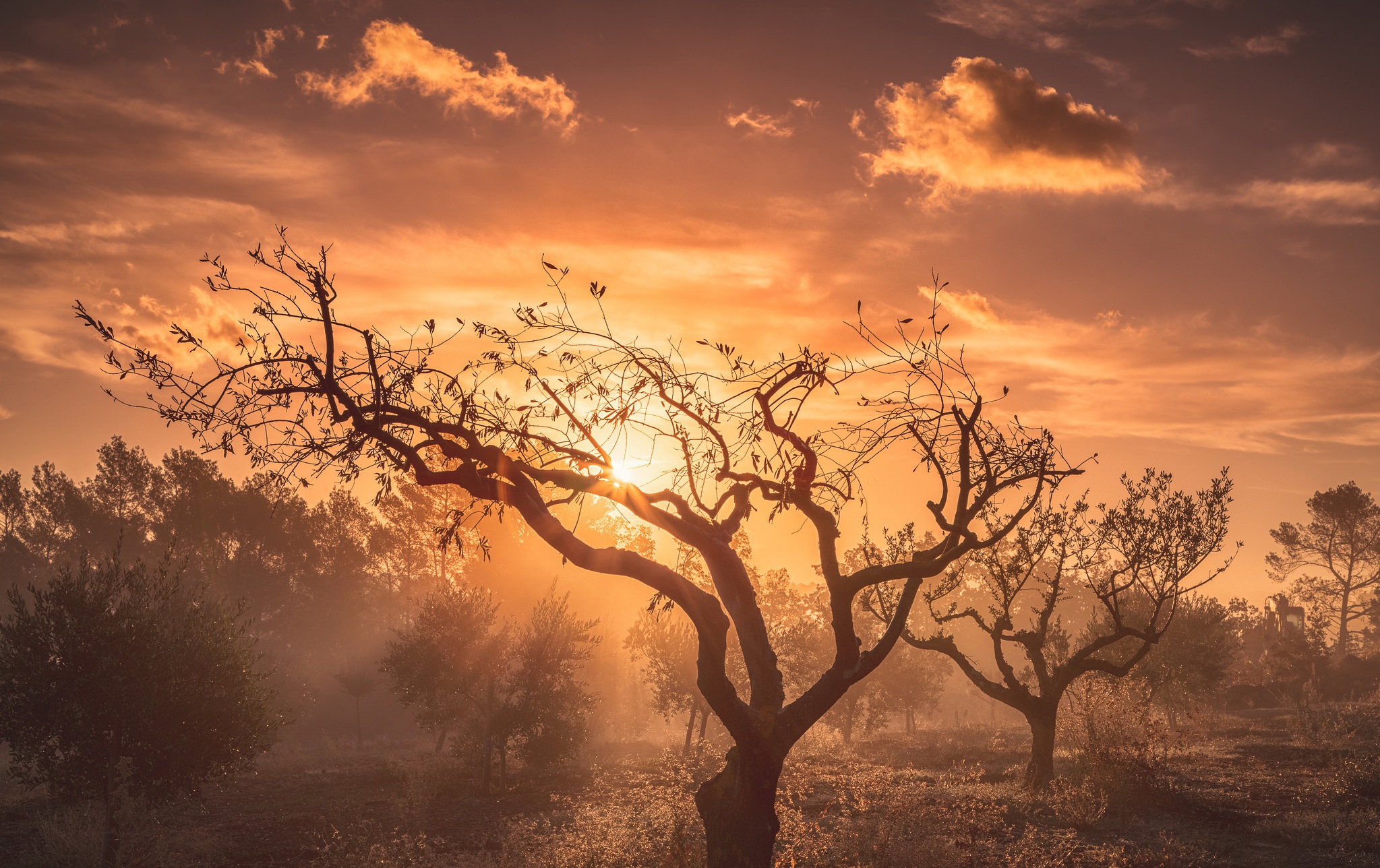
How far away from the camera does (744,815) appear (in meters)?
10.6

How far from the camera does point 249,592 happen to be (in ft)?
219

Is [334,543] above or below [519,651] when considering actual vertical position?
above

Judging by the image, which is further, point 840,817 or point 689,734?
point 689,734

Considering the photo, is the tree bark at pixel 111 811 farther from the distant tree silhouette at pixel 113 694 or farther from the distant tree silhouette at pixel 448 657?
the distant tree silhouette at pixel 448 657


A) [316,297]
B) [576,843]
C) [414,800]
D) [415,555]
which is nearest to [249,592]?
[415,555]

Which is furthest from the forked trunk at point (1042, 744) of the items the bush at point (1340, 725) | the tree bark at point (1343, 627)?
the tree bark at point (1343, 627)

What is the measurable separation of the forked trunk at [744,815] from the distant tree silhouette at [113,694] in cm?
1675

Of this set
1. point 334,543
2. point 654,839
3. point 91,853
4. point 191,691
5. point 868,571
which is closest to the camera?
point 868,571

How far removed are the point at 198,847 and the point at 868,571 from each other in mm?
20835

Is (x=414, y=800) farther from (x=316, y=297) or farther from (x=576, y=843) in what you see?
(x=316, y=297)

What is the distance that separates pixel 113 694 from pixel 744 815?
17822mm

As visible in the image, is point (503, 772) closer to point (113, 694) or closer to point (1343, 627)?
point (113, 694)

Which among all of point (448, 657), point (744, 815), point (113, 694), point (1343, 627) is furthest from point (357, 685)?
point (1343, 627)

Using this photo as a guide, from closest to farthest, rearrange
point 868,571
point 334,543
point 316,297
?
point 316,297, point 868,571, point 334,543
